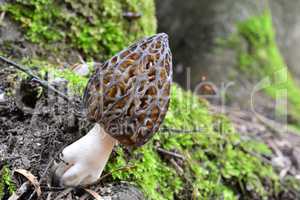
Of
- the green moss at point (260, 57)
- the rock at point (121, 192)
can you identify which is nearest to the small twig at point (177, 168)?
the rock at point (121, 192)

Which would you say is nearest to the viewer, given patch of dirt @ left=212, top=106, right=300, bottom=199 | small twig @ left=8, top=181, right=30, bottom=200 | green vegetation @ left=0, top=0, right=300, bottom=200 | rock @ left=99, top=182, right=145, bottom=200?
small twig @ left=8, top=181, right=30, bottom=200

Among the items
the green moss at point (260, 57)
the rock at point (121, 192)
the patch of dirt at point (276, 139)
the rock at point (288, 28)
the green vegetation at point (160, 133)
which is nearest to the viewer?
the rock at point (121, 192)

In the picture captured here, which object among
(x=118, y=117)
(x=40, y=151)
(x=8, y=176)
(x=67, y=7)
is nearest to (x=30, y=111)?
(x=40, y=151)

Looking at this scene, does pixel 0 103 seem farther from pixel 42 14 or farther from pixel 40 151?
pixel 42 14

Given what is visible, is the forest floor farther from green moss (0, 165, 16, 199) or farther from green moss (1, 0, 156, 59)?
green moss (1, 0, 156, 59)

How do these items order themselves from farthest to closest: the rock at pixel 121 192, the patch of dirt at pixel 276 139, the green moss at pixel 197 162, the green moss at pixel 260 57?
the green moss at pixel 260 57
the patch of dirt at pixel 276 139
the green moss at pixel 197 162
the rock at pixel 121 192

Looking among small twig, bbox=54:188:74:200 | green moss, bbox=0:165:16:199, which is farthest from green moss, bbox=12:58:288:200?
green moss, bbox=0:165:16:199

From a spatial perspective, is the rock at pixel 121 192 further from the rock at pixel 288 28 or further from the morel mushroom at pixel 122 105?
the rock at pixel 288 28
